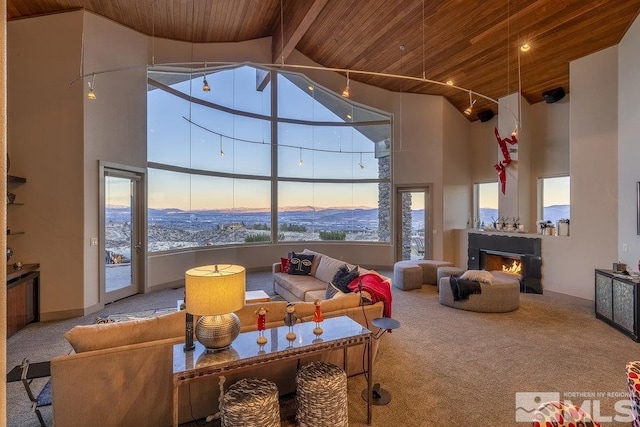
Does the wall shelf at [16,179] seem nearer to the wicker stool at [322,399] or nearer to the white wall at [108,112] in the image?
the white wall at [108,112]

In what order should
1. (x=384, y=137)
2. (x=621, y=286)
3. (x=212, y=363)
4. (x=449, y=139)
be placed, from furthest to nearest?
(x=384, y=137) → (x=449, y=139) → (x=621, y=286) → (x=212, y=363)

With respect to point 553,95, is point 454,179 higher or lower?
lower

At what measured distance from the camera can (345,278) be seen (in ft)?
13.8

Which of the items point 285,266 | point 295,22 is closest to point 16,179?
point 285,266

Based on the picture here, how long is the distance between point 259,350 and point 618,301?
503cm

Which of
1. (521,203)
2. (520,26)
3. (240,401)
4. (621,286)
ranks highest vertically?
(520,26)

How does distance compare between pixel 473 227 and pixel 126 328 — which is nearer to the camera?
pixel 126 328

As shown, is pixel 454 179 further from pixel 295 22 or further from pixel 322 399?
pixel 322 399

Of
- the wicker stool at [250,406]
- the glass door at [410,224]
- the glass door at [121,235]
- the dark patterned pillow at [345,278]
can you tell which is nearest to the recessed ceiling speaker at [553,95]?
the glass door at [410,224]

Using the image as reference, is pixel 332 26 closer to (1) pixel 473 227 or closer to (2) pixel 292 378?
(1) pixel 473 227

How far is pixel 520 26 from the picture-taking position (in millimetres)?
4977

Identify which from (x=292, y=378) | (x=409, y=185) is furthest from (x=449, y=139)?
(x=292, y=378)

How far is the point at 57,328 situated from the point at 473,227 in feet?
29.6

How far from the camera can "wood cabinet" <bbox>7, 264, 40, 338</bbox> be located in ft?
13.0
